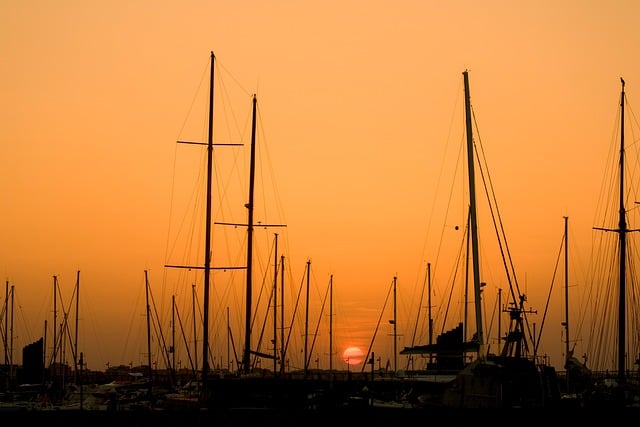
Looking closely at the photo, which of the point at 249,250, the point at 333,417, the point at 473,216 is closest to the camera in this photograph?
the point at 333,417

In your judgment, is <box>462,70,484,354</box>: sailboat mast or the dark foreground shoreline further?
<box>462,70,484,354</box>: sailboat mast

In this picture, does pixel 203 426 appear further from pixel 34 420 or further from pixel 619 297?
pixel 619 297

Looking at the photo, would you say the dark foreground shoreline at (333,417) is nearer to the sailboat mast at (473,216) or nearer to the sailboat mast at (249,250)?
the sailboat mast at (473,216)

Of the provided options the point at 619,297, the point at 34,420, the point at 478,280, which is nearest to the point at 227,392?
the point at 34,420

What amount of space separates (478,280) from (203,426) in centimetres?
1442

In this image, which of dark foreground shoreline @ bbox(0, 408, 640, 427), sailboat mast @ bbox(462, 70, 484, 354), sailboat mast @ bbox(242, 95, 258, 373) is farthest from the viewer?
sailboat mast @ bbox(242, 95, 258, 373)

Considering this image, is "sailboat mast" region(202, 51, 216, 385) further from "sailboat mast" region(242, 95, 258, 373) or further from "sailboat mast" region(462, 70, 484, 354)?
"sailboat mast" region(462, 70, 484, 354)

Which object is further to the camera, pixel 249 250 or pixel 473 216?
pixel 249 250

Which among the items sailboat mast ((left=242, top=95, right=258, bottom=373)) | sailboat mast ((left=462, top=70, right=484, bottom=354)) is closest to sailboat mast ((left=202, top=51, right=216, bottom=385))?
sailboat mast ((left=242, top=95, right=258, bottom=373))

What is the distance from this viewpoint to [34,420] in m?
46.2

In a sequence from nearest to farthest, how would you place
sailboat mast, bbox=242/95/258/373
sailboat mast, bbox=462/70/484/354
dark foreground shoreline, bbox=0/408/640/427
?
1. dark foreground shoreline, bbox=0/408/640/427
2. sailboat mast, bbox=462/70/484/354
3. sailboat mast, bbox=242/95/258/373

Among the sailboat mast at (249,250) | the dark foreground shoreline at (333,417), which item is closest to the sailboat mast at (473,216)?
the dark foreground shoreline at (333,417)

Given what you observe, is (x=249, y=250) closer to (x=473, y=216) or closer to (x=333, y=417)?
(x=473, y=216)

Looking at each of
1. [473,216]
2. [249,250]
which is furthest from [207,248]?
[473,216]
